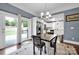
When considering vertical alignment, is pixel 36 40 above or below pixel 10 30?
below

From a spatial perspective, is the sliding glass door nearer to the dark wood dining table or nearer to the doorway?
the doorway

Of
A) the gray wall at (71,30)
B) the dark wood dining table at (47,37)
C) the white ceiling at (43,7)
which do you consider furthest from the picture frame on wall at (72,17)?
the dark wood dining table at (47,37)

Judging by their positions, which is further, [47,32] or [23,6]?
[47,32]

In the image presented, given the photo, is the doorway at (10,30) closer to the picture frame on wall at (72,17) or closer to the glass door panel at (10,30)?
the glass door panel at (10,30)

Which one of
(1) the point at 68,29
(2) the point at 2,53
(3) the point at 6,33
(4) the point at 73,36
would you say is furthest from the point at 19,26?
(4) the point at 73,36

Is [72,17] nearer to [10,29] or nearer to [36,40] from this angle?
[36,40]

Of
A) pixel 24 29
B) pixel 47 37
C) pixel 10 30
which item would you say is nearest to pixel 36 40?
pixel 47 37

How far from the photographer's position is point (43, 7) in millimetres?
1985

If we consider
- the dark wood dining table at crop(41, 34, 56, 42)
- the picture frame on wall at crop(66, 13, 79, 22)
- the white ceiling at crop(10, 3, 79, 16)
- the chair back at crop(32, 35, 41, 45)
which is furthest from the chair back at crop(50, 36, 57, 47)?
the white ceiling at crop(10, 3, 79, 16)

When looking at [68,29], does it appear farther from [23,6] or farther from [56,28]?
[23,6]

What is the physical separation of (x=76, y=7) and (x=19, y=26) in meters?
1.38

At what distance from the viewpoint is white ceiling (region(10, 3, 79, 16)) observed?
1.86 m

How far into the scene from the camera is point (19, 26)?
6.92 feet
